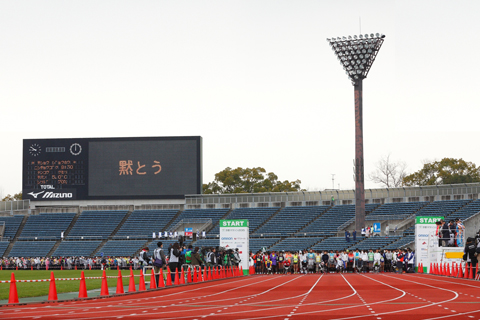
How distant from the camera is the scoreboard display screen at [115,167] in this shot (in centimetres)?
6912

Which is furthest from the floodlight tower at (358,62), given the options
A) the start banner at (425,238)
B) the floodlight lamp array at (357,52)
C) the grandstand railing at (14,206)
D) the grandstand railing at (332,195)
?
the grandstand railing at (14,206)

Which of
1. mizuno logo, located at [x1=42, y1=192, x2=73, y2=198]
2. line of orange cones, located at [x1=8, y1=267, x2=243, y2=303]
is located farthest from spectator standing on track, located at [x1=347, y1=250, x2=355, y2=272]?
mizuno logo, located at [x1=42, y1=192, x2=73, y2=198]

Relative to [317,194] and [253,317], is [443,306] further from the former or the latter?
[317,194]

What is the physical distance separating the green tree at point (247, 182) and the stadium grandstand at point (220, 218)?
3032cm

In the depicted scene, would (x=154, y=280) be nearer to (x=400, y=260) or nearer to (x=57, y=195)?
(x=400, y=260)

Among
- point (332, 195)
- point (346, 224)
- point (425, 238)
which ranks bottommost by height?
point (346, 224)

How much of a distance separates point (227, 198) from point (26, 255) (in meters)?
23.6

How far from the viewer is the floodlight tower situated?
59.6 meters

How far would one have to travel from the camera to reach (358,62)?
60.6 m

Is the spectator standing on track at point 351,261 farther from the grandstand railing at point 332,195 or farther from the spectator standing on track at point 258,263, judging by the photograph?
the grandstand railing at point 332,195

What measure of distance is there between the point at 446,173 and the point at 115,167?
50.9 meters

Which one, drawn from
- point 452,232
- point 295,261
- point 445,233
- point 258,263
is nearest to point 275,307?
point 452,232

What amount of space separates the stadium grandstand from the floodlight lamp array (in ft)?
51.1

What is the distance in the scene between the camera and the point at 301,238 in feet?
222
